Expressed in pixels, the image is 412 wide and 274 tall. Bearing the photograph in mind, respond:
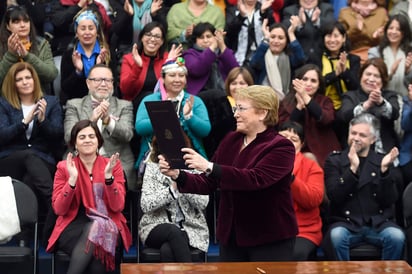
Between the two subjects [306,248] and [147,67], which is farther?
[147,67]

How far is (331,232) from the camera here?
9398 mm

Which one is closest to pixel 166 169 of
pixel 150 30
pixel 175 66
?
pixel 175 66

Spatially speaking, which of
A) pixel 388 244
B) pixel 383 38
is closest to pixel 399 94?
pixel 383 38

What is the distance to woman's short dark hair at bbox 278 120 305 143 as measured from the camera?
31.7 feet

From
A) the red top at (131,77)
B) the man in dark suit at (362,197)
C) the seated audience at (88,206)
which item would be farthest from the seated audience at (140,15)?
the man in dark suit at (362,197)

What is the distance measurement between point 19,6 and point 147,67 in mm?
1482

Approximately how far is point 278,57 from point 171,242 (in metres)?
2.76

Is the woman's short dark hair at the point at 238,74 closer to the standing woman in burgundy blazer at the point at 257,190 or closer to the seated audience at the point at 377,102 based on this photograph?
the seated audience at the point at 377,102

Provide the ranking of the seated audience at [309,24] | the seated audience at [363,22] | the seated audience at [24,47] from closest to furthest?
the seated audience at [24,47] → the seated audience at [309,24] → the seated audience at [363,22]

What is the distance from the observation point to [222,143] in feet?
24.7

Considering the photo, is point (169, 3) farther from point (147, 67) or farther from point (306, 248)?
point (306, 248)

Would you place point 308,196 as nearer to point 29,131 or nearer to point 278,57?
point 278,57

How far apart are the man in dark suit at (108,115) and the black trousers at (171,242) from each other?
0.84m

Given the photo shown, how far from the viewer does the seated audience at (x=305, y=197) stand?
941 centimetres
